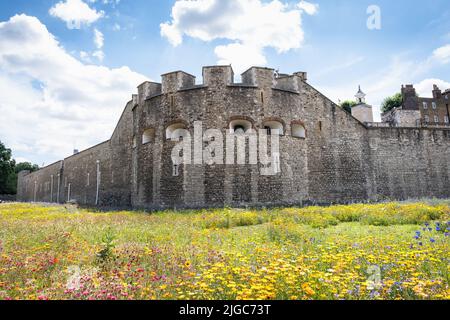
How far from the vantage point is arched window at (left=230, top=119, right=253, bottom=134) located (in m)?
15.1

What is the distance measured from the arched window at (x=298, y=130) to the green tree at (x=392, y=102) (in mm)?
37167

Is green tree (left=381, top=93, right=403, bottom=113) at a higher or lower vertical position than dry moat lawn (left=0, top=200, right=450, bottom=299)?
higher

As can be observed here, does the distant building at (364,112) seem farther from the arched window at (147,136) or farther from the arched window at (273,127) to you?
the arched window at (147,136)

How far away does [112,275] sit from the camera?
3744 millimetres

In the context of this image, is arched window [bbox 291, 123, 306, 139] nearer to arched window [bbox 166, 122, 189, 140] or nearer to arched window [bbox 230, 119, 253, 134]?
arched window [bbox 230, 119, 253, 134]

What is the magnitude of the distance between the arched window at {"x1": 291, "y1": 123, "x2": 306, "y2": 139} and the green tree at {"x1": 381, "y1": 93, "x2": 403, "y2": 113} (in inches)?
1463

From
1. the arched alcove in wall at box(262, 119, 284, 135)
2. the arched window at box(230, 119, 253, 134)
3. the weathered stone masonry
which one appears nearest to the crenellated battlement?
the weathered stone masonry

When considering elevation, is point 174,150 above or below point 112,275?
above

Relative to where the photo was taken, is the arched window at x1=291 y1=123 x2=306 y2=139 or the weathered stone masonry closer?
the weathered stone masonry

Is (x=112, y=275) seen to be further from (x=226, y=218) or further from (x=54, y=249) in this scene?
(x=226, y=218)

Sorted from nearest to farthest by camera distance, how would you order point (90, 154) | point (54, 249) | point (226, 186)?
point (54, 249) < point (226, 186) < point (90, 154)

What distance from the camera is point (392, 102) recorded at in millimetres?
46875
